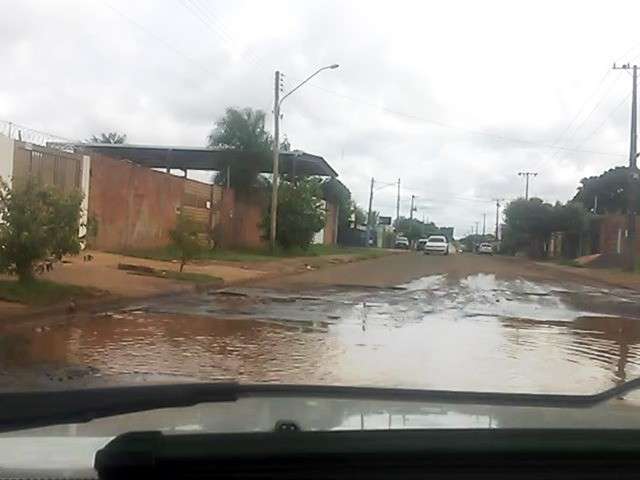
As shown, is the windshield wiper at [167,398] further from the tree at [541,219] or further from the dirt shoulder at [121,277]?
the tree at [541,219]

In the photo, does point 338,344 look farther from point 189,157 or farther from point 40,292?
point 189,157

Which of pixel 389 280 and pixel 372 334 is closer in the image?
pixel 372 334

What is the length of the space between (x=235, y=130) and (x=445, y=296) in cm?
2874

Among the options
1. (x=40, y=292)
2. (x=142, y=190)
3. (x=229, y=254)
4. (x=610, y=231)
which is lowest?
(x=40, y=292)

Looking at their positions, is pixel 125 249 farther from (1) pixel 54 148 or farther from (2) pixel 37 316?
(2) pixel 37 316

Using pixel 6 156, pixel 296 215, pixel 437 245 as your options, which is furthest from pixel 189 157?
pixel 6 156

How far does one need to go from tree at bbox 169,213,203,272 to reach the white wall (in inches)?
188

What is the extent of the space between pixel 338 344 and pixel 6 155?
15.7 meters

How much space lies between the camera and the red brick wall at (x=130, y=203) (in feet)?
104

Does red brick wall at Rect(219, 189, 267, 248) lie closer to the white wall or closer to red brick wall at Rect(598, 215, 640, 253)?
the white wall

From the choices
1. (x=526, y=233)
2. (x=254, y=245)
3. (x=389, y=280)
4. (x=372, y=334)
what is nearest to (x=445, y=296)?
(x=389, y=280)

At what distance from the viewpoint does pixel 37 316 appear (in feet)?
46.1

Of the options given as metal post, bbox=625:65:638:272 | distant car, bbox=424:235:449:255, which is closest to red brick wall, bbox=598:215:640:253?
distant car, bbox=424:235:449:255

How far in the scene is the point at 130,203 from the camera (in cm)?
3447
